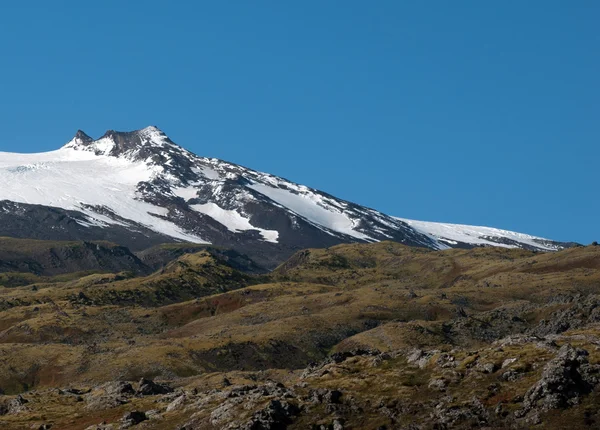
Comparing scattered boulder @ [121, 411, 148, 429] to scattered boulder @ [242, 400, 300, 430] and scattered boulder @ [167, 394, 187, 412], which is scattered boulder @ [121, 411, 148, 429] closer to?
scattered boulder @ [167, 394, 187, 412]

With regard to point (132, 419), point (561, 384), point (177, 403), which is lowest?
point (132, 419)

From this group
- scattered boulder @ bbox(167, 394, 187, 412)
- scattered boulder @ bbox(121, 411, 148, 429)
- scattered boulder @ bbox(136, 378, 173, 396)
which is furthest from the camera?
scattered boulder @ bbox(136, 378, 173, 396)

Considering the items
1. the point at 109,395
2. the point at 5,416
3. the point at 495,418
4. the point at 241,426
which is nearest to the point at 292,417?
the point at 241,426

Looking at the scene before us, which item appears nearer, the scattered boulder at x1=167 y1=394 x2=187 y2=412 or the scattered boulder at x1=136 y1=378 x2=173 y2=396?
the scattered boulder at x1=167 y1=394 x2=187 y2=412

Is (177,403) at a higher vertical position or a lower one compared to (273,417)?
higher

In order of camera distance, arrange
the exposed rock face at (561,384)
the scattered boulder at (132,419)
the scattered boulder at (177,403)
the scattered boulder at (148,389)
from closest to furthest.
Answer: the exposed rock face at (561,384), the scattered boulder at (132,419), the scattered boulder at (177,403), the scattered boulder at (148,389)

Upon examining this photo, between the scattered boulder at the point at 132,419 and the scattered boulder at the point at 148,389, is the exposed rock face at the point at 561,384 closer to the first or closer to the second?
the scattered boulder at the point at 132,419

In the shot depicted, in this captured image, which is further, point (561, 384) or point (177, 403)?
point (177, 403)

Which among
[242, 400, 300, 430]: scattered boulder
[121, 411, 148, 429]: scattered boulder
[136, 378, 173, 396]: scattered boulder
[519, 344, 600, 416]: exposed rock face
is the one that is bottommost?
[121, 411, 148, 429]: scattered boulder

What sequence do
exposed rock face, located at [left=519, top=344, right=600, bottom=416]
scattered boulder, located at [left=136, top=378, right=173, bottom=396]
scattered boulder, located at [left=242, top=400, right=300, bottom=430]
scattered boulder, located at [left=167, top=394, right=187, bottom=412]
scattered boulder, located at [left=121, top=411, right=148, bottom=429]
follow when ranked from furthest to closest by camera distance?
scattered boulder, located at [left=136, top=378, right=173, bottom=396] → scattered boulder, located at [left=167, top=394, right=187, bottom=412] → scattered boulder, located at [left=121, top=411, right=148, bottom=429] → scattered boulder, located at [left=242, top=400, right=300, bottom=430] → exposed rock face, located at [left=519, top=344, right=600, bottom=416]

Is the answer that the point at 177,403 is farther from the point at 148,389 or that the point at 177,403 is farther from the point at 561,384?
the point at 561,384

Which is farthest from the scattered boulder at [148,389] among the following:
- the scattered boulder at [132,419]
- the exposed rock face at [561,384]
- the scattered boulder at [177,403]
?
the exposed rock face at [561,384]

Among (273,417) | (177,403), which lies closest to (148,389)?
(177,403)

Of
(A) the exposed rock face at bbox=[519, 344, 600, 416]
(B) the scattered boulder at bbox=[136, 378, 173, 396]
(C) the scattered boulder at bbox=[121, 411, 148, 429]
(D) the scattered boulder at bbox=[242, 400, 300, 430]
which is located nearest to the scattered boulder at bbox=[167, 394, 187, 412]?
(C) the scattered boulder at bbox=[121, 411, 148, 429]
